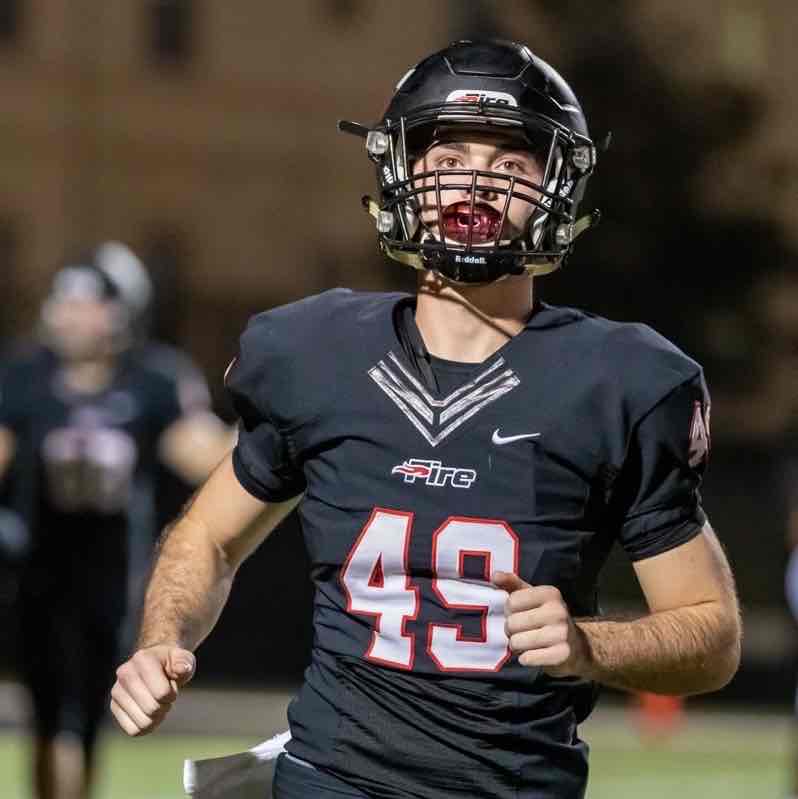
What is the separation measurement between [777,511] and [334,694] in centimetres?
2155

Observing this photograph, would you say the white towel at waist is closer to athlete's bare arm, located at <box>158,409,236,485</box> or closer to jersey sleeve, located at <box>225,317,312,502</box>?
jersey sleeve, located at <box>225,317,312,502</box>

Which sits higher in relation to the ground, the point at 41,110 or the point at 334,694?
the point at 334,694

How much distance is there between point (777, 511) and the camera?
81.5ft

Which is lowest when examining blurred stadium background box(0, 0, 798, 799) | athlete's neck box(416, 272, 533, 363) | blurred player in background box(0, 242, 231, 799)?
blurred stadium background box(0, 0, 798, 799)

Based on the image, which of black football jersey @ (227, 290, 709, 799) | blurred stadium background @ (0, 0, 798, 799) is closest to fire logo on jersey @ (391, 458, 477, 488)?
black football jersey @ (227, 290, 709, 799)

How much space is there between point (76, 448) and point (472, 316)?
4.27 metres

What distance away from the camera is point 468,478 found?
365cm

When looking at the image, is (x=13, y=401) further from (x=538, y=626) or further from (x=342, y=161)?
(x=342, y=161)

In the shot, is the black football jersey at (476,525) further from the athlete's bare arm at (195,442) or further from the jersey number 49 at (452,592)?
the athlete's bare arm at (195,442)

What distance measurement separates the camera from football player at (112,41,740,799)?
3.62 metres

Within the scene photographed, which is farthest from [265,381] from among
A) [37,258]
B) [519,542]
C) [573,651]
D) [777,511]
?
[37,258]

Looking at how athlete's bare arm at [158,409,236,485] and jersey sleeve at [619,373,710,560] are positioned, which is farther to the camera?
athlete's bare arm at [158,409,236,485]

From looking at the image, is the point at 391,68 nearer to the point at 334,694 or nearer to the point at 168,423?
the point at 168,423

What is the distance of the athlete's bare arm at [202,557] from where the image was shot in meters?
3.83
